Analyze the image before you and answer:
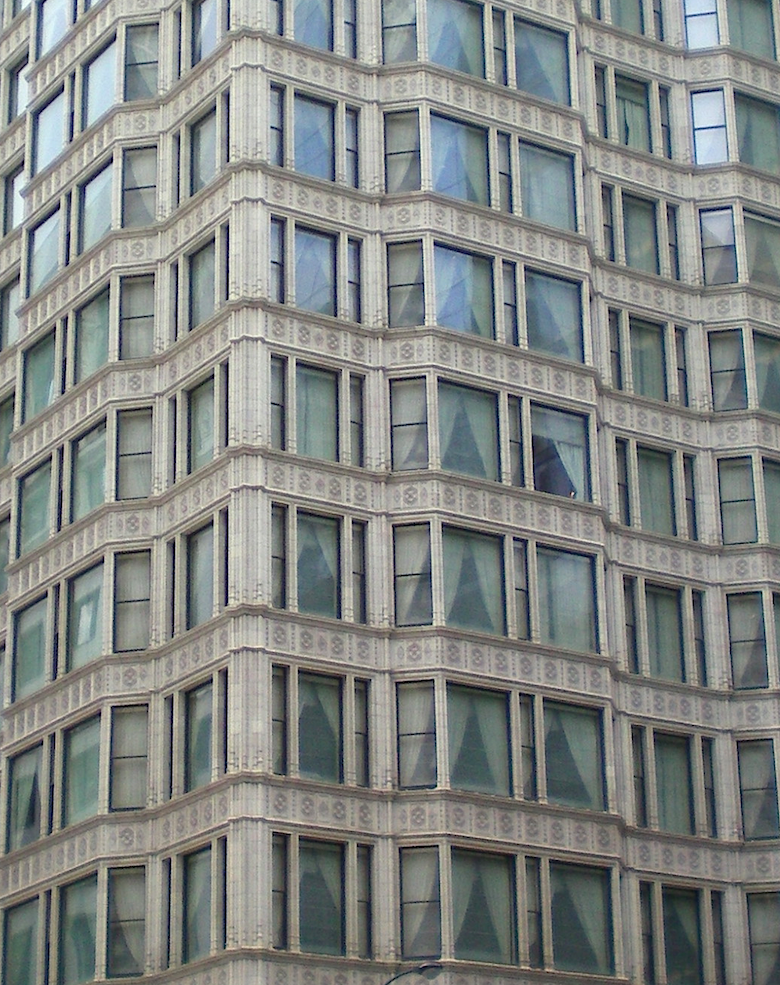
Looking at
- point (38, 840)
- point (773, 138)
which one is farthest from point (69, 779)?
point (773, 138)

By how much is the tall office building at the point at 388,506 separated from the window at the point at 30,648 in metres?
0.19

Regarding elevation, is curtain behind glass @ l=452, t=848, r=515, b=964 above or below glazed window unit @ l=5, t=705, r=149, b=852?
below

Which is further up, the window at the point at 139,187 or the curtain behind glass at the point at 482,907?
the window at the point at 139,187

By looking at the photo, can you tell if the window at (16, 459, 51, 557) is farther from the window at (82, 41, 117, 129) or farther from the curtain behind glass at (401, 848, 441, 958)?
the curtain behind glass at (401, 848, 441, 958)

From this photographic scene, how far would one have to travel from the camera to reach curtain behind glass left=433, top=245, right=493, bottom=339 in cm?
5491

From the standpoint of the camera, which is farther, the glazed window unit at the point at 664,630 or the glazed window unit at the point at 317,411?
the glazed window unit at the point at 664,630

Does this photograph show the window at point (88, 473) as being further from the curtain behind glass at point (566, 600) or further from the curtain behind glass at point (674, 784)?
→ the curtain behind glass at point (674, 784)

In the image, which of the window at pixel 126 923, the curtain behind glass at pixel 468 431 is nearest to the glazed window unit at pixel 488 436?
the curtain behind glass at pixel 468 431

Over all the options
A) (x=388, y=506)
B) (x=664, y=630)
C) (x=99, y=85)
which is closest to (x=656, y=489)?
(x=664, y=630)

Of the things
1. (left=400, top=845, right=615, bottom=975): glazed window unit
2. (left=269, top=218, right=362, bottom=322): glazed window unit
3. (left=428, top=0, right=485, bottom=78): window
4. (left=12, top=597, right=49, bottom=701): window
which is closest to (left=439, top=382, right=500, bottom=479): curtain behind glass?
(left=269, top=218, right=362, bottom=322): glazed window unit

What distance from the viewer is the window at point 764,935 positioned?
54906 mm

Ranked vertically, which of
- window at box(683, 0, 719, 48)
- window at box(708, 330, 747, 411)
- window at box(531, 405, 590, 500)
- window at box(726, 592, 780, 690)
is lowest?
window at box(726, 592, 780, 690)

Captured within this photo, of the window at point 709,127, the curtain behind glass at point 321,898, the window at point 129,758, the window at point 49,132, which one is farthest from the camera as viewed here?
the window at point 709,127

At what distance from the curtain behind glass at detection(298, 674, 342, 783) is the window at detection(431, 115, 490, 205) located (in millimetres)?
13181
